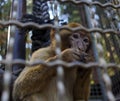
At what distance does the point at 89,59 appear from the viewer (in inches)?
95.5

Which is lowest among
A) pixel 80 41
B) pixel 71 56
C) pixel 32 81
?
pixel 32 81

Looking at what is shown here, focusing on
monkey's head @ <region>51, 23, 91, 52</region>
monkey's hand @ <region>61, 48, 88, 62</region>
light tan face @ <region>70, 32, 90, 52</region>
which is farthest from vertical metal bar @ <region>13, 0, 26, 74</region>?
monkey's hand @ <region>61, 48, 88, 62</region>

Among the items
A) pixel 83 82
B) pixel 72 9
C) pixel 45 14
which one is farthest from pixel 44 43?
pixel 72 9

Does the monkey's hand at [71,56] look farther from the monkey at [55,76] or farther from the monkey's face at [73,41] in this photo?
the monkey's face at [73,41]

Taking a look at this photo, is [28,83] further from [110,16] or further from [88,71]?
[110,16]

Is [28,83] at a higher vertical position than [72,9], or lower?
lower

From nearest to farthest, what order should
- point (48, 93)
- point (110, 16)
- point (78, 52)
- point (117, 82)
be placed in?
1. point (78, 52)
2. point (48, 93)
3. point (110, 16)
4. point (117, 82)

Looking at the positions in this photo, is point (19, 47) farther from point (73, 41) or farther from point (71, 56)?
point (71, 56)

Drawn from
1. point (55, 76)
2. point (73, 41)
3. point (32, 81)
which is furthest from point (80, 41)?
point (32, 81)

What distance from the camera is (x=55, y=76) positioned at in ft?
8.14

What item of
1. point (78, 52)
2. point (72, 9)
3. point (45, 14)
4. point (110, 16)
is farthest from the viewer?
point (72, 9)

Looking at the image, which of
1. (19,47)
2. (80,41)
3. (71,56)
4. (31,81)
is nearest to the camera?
(71,56)

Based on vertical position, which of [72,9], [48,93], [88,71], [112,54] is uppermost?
[72,9]

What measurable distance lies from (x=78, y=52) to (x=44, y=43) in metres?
1.06
